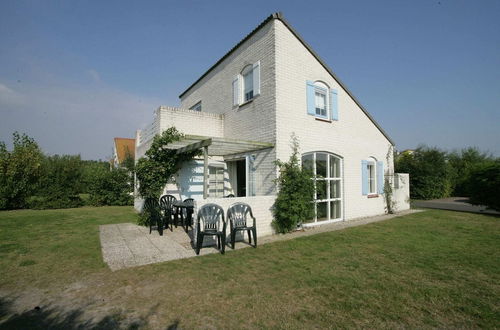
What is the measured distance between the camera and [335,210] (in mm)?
9453

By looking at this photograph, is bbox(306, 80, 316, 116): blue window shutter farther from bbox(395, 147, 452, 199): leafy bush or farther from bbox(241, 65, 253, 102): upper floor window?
bbox(395, 147, 452, 199): leafy bush

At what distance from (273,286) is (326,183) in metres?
5.89

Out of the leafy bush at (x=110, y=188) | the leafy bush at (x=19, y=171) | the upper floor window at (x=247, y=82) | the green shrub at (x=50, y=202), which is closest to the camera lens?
the upper floor window at (x=247, y=82)

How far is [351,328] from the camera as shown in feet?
8.75

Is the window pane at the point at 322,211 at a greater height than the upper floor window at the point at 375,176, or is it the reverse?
the upper floor window at the point at 375,176

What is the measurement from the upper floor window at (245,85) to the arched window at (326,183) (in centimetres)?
312

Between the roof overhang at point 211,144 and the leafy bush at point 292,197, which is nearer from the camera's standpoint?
the roof overhang at point 211,144

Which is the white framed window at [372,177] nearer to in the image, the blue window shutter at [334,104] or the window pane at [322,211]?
the blue window shutter at [334,104]

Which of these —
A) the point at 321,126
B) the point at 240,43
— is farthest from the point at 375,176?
the point at 240,43

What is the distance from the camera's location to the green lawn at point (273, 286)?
2881 mm

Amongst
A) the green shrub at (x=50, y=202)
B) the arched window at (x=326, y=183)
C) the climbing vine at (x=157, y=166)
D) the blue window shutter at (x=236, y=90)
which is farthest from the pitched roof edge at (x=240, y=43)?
the green shrub at (x=50, y=202)

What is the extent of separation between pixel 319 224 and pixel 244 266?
4.82m

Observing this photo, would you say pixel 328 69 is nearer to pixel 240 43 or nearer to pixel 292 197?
pixel 240 43

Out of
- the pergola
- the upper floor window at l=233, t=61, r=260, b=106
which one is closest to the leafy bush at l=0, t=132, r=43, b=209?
the pergola
